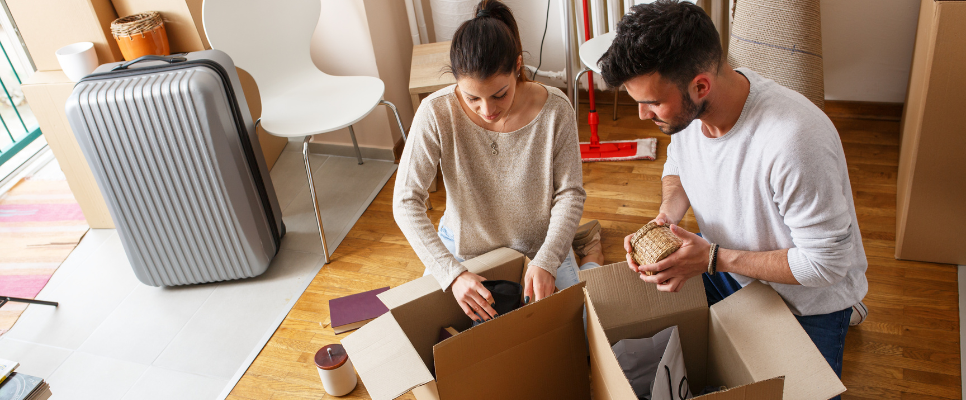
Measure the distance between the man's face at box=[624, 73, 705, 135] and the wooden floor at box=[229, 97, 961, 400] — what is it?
0.93m

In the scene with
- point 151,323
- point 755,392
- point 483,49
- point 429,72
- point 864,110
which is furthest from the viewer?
point 864,110

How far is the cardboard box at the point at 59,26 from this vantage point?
7.27 ft

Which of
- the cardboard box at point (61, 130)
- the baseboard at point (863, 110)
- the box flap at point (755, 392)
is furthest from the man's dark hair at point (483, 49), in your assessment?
the baseboard at point (863, 110)

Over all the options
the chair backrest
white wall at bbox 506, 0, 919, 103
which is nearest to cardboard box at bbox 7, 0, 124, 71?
the chair backrest

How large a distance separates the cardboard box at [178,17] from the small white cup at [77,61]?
212 millimetres

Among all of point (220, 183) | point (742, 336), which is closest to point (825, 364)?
point (742, 336)

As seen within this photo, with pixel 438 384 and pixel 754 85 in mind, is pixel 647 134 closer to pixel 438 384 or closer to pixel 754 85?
pixel 754 85

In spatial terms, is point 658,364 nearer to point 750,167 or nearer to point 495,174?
point 750,167

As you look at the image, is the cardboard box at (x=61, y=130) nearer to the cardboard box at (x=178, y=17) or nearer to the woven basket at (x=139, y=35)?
the woven basket at (x=139, y=35)

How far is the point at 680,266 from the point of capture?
1.17 meters

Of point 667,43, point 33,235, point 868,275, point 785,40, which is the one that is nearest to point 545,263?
point 667,43

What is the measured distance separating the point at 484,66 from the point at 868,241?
1.47 meters

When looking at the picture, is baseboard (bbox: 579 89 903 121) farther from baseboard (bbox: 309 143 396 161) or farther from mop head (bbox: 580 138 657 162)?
baseboard (bbox: 309 143 396 161)

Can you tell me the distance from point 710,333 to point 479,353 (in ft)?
1.48
